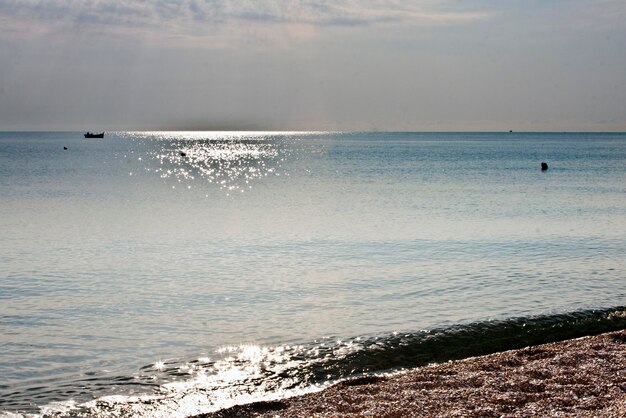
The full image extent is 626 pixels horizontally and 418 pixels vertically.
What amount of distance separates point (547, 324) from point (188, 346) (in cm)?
962

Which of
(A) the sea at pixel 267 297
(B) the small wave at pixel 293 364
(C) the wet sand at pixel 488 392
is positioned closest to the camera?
(C) the wet sand at pixel 488 392

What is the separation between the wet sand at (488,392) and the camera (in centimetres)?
1112

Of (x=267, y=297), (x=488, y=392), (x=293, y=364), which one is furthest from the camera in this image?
(x=267, y=297)

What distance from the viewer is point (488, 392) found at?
12.1 meters

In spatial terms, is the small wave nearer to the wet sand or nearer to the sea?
the sea

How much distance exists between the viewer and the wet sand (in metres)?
11.1

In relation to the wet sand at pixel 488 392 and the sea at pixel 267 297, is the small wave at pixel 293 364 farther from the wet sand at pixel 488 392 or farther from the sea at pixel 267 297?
the wet sand at pixel 488 392

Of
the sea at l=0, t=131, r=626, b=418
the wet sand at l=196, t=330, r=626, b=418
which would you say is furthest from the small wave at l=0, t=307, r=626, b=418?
the wet sand at l=196, t=330, r=626, b=418

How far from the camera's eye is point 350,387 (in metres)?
13.3

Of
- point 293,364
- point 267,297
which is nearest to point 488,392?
point 293,364

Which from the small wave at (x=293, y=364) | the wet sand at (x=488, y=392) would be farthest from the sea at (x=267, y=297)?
the wet sand at (x=488, y=392)

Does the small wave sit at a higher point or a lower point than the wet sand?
lower

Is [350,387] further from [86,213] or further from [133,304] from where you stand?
[86,213]

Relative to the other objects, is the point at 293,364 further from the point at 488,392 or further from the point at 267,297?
the point at 267,297
